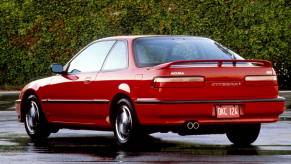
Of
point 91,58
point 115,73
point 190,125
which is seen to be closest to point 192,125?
point 190,125

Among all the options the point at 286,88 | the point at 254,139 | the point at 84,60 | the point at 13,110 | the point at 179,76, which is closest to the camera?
the point at 179,76

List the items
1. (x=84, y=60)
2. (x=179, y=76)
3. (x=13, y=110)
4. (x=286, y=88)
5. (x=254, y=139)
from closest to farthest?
(x=179, y=76) < (x=254, y=139) < (x=84, y=60) < (x=13, y=110) < (x=286, y=88)

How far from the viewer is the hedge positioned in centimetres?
2828

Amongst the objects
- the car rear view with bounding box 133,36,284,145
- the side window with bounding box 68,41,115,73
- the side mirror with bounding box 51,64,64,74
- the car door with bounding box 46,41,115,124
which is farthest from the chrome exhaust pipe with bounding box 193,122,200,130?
the side mirror with bounding box 51,64,64,74

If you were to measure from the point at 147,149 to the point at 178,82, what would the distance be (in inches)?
35.7

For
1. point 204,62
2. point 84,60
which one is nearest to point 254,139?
point 204,62

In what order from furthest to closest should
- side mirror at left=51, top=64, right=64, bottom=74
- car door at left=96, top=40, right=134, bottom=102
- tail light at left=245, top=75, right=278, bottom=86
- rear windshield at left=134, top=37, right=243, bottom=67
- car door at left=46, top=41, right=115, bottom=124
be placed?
1. side mirror at left=51, top=64, right=64, bottom=74
2. car door at left=46, top=41, right=115, bottom=124
3. rear windshield at left=134, top=37, right=243, bottom=67
4. car door at left=96, top=40, right=134, bottom=102
5. tail light at left=245, top=75, right=278, bottom=86

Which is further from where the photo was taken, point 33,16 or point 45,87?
point 33,16

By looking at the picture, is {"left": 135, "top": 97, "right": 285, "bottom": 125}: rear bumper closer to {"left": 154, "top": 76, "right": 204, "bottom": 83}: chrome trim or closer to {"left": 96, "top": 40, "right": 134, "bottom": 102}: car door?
{"left": 154, "top": 76, "right": 204, "bottom": 83}: chrome trim

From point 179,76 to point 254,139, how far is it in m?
1.62

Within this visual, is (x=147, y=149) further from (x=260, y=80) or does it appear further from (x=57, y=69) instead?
(x=57, y=69)

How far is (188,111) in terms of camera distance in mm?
11953

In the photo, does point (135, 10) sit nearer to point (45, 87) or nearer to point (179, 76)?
point (45, 87)

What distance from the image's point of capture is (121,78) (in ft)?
41.3
